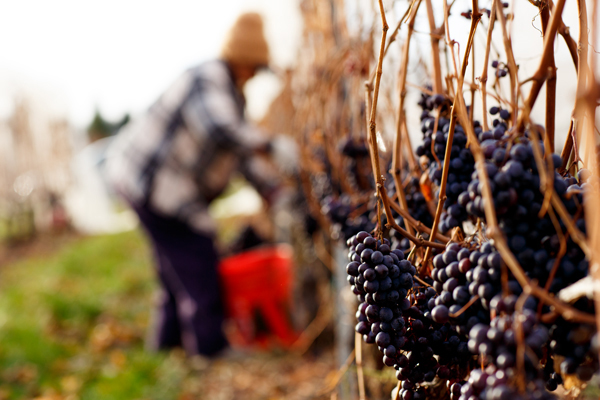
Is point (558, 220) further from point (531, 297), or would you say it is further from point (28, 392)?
point (28, 392)

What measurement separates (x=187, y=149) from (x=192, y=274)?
0.79 metres

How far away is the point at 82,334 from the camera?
3541 mm

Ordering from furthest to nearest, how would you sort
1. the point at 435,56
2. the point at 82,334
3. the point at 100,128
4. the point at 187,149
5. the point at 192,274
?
the point at 100,128
the point at 82,334
the point at 192,274
the point at 187,149
the point at 435,56

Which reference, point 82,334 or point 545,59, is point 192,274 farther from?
point 545,59

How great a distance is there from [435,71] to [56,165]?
35.6 ft

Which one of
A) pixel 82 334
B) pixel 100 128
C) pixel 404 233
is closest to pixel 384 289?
pixel 404 233

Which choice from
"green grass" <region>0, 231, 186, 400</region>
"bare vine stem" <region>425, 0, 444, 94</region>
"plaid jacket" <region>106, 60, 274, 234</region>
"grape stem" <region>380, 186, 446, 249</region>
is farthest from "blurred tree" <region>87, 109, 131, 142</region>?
"grape stem" <region>380, 186, 446, 249</region>

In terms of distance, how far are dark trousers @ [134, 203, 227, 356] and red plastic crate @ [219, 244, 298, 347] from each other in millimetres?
124

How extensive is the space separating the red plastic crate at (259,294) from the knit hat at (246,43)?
4.27 ft

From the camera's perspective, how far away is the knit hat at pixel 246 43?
278 centimetres

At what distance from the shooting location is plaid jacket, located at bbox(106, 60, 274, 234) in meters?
2.50

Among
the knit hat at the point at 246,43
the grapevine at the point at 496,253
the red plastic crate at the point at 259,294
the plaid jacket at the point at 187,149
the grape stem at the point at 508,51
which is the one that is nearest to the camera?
the grapevine at the point at 496,253

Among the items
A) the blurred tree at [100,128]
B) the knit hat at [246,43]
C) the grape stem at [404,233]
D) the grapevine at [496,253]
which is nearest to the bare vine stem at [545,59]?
the grapevine at [496,253]

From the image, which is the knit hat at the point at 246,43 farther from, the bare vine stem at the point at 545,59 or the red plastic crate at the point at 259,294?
the bare vine stem at the point at 545,59
